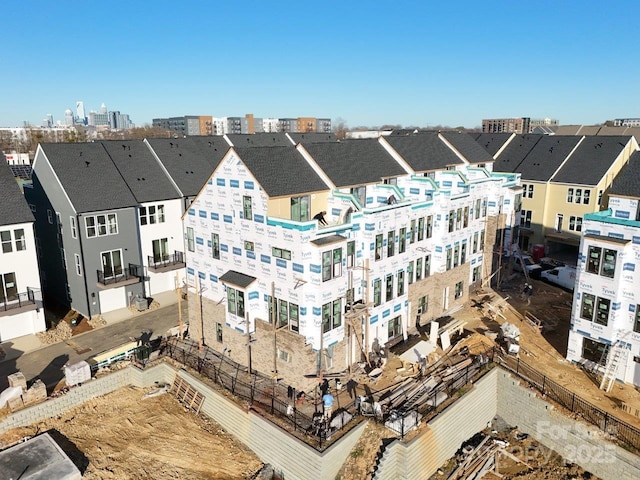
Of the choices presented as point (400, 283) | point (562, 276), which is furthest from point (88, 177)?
point (562, 276)

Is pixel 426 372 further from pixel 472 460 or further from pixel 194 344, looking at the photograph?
pixel 194 344

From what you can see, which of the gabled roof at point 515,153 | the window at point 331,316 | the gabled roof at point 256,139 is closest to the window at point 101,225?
the gabled roof at point 256,139

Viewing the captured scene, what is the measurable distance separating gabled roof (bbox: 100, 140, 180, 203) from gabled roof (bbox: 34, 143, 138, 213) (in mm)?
810

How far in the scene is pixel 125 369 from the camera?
97.2 feet

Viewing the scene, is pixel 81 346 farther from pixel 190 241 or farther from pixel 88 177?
pixel 88 177

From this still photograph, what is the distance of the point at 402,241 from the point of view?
104 feet

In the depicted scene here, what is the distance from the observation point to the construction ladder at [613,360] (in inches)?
1077

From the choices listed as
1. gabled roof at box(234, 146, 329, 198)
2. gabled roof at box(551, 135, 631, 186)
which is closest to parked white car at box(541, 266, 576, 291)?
gabled roof at box(551, 135, 631, 186)

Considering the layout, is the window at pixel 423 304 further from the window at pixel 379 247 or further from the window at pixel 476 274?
the window at pixel 476 274

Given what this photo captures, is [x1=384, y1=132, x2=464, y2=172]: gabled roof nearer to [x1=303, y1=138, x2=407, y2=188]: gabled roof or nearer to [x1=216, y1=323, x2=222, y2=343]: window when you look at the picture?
[x1=303, y1=138, x2=407, y2=188]: gabled roof

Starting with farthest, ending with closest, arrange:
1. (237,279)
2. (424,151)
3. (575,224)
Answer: (575,224), (424,151), (237,279)

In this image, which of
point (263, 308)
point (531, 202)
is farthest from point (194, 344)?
point (531, 202)

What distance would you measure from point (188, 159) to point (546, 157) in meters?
42.9

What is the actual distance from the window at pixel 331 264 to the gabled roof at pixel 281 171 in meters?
4.43
